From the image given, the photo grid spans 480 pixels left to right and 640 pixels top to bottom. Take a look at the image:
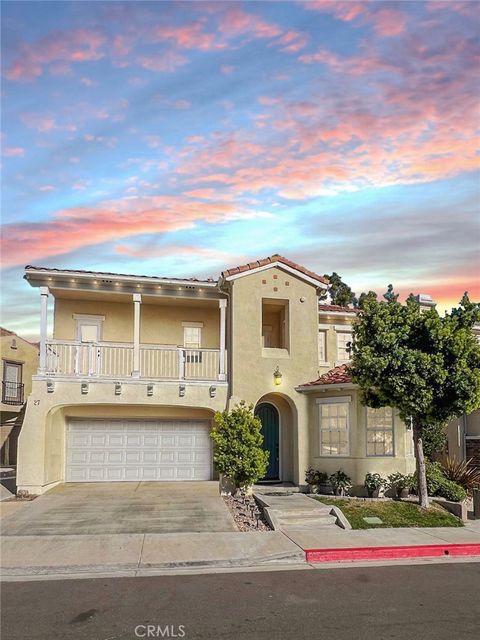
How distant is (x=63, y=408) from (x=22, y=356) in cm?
1599

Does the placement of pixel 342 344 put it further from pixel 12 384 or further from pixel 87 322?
pixel 12 384

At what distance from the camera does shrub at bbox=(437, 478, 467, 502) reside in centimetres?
1605

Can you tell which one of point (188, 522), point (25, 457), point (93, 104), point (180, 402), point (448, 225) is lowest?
point (188, 522)

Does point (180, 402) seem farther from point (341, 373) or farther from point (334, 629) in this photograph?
point (334, 629)

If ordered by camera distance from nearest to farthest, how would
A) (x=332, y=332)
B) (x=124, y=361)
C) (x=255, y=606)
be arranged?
1. (x=255, y=606)
2. (x=124, y=361)
3. (x=332, y=332)

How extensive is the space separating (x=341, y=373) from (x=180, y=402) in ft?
17.0

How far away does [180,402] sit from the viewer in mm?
18328

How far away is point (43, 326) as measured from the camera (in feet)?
58.5

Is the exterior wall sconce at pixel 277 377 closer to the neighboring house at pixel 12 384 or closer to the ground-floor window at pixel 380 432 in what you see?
the ground-floor window at pixel 380 432

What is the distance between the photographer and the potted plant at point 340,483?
1669 cm

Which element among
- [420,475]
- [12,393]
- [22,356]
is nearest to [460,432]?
[420,475]

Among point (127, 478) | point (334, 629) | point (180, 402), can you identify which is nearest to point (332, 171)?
point (180, 402)

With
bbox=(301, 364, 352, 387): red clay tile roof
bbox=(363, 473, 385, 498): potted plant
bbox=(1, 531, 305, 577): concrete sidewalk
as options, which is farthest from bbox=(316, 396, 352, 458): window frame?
bbox=(1, 531, 305, 577): concrete sidewalk

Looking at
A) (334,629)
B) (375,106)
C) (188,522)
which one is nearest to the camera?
Result: (334,629)
